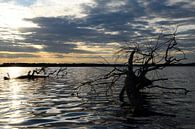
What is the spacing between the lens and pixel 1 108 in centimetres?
2820

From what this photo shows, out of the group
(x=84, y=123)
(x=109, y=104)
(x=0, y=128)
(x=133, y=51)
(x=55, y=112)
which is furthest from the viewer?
(x=109, y=104)

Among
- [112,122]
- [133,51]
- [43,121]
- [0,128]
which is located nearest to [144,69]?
[133,51]

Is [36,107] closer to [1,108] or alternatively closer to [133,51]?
[1,108]

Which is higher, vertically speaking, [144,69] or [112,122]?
[144,69]

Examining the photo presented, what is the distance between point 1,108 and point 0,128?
8.71 meters

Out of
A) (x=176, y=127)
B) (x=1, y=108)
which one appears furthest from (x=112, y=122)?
(x=1, y=108)

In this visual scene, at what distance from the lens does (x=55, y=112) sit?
2597cm

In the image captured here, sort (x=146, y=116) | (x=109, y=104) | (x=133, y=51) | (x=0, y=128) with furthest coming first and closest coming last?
(x=109, y=104)
(x=133, y=51)
(x=146, y=116)
(x=0, y=128)

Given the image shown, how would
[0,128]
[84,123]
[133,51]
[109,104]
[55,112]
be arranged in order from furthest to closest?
[109,104] < [133,51] < [55,112] < [84,123] < [0,128]

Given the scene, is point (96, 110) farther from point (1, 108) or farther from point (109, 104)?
point (1, 108)

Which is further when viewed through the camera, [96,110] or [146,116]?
[96,110]

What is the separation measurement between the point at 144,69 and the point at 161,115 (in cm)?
531

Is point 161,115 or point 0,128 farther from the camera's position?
point 161,115

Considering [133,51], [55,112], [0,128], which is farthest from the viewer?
[133,51]
